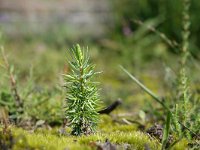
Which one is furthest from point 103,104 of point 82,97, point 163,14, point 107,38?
point 107,38

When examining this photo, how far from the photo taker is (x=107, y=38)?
7102mm

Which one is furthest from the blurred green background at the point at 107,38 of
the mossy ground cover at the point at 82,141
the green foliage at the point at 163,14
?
the mossy ground cover at the point at 82,141

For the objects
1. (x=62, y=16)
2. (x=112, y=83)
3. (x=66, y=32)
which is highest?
(x=62, y=16)

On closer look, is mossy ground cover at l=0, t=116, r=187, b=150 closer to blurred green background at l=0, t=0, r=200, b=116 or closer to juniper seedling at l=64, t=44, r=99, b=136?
juniper seedling at l=64, t=44, r=99, b=136

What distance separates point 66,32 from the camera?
7109 millimetres

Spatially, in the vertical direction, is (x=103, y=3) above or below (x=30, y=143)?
above

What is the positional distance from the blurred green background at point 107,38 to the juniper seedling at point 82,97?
66.4 inches

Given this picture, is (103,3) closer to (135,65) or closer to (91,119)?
(135,65)

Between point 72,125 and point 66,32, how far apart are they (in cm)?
487

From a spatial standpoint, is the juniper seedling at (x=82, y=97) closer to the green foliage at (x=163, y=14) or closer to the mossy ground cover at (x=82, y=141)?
the mossy ground cover at (x=82, y=141)

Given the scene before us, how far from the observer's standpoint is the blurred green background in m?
5.05

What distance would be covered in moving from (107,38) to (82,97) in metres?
4.85

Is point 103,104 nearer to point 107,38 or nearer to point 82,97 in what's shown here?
point 82,97

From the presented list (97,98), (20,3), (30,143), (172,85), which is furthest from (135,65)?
(20,3)
